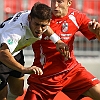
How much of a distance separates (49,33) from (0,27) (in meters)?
0.52

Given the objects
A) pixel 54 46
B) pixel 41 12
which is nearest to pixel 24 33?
pixel 41 12

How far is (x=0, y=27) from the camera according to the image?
541 centimetres

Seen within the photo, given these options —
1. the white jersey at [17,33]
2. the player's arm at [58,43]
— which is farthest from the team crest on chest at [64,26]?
the white jersey at [17,33]

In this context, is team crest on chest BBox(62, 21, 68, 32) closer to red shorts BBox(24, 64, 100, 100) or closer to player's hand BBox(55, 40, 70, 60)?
player's hand BBox(55, 40, 70, 60)

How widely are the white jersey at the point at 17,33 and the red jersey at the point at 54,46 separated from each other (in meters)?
0.33

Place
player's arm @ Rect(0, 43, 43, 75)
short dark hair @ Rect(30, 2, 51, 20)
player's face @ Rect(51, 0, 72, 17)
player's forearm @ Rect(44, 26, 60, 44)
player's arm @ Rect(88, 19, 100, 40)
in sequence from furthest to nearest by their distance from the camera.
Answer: player's face @ Rect(51, 0, 72, 17)
player's forearm @ Rect(44, 26, 60, 44)
player's arm @ Rect(88, 19, 100, 40)
short dark hair @ Rect(30, 2, 51, 20)
player's arm @ Rect(0, 43, 43, 75)

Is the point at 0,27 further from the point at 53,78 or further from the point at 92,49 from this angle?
the point at 92,49

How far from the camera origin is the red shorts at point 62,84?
5.61 m

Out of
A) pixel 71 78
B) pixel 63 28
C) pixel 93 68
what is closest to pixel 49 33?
pixel 63 28

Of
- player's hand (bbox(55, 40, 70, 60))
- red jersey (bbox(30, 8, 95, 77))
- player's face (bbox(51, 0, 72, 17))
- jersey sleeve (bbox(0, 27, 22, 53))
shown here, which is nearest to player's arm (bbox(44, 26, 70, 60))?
player's hand (bbox(55, 40, 70, 60))

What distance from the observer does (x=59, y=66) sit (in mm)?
5641

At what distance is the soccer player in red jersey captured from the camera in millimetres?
5602

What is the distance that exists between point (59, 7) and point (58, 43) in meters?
0.45

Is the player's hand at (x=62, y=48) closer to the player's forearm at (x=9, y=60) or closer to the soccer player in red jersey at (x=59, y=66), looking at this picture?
the soccer player in red jersey at (x=59, y=66)
